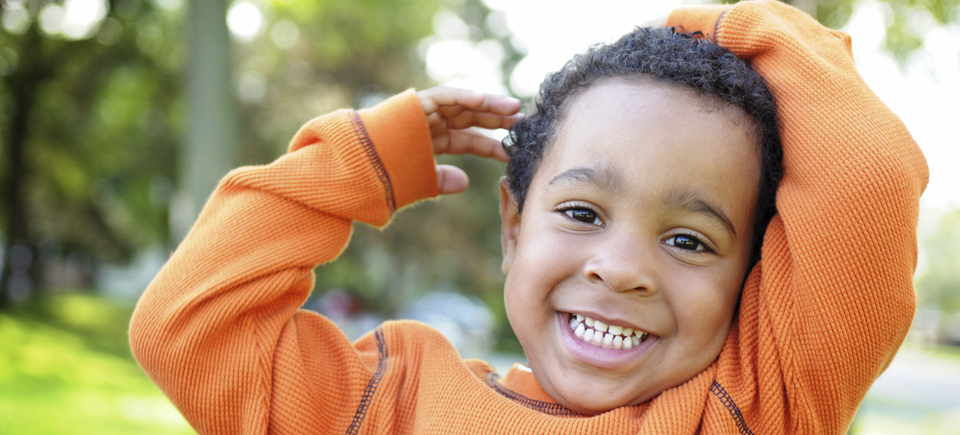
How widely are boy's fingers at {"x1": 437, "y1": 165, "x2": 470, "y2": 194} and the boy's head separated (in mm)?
566

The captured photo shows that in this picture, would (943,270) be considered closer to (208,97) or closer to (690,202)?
(208,97)

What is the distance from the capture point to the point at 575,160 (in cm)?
149

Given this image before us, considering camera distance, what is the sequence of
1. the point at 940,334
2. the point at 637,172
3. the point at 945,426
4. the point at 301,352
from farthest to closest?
the point at 940,334 → the point at 945,426 → the point at 301,352 → the point at 637,172

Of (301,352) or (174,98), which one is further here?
(174,98)

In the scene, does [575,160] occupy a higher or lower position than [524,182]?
higher

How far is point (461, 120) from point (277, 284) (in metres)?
0.73

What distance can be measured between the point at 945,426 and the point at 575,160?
806cm

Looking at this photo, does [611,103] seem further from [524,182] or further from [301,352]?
[301,352]

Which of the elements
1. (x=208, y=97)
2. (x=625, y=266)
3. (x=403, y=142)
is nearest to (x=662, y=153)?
(x=625, y=266)

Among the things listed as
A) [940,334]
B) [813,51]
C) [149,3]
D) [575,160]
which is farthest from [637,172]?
[940,334]

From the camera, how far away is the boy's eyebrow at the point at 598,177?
55.3 inches

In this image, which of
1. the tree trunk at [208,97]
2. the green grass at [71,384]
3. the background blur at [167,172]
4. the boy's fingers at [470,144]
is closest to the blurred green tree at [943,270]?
the background blur at [167,172]

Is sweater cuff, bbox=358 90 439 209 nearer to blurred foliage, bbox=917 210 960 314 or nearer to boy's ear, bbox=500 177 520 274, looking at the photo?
boy's ear, bbox=500 177 520 274

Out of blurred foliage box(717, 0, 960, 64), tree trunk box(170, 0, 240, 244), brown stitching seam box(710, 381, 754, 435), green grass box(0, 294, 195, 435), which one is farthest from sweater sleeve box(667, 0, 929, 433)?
green grass box(0, 294, 195, 435)
